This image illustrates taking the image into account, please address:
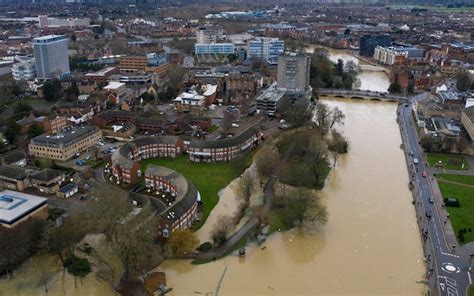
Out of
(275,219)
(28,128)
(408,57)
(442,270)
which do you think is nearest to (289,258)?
(275,219)

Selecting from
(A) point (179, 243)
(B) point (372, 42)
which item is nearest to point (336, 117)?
(A) point (179, 243)

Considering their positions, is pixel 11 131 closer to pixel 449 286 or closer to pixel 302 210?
pixel 302 210

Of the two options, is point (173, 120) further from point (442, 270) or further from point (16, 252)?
point (442, 270)

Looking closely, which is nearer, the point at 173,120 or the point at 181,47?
the point at 173,120

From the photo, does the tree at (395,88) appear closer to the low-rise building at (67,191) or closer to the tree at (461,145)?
the tree at (461,145)

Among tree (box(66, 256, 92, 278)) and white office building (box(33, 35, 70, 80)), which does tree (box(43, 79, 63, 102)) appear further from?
A: tree (box(66, 256, 92, 278))
